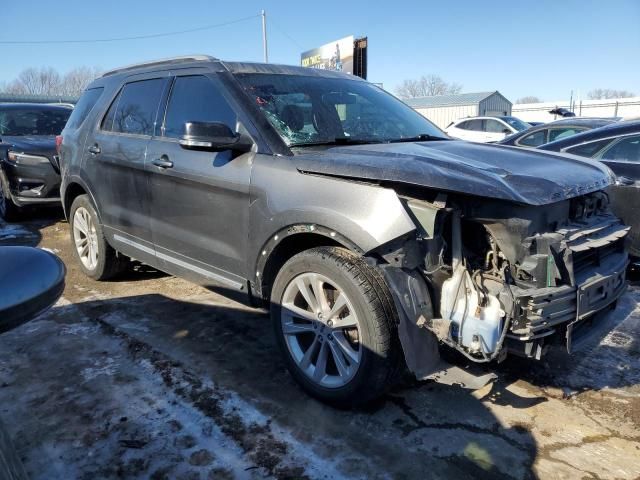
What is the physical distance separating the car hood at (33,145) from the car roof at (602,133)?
6639 mm

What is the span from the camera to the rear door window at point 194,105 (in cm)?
331

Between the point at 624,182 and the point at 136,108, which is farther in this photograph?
the point at 624,182

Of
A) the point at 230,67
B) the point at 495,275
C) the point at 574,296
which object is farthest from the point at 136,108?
the point at 574,296

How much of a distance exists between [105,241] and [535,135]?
680cm

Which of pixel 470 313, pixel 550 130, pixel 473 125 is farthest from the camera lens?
pixel 473 125

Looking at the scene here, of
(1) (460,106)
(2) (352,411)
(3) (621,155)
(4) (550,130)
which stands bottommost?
(2) (352,411)

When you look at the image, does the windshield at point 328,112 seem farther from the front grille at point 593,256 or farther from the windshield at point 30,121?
the windshield at point 30,121

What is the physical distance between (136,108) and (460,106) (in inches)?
1429

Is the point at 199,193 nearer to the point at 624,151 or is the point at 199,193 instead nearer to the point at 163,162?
the point at 163,162

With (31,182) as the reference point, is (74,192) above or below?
above

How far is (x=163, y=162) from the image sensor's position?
359 cm

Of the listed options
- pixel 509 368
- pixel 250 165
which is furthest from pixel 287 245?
pixel 509 368

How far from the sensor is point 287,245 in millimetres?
3004

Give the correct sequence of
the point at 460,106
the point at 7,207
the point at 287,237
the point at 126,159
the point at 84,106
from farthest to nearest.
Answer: the point at 460,106
the point at 7,207
the point at 84,106
the point at 126,159
the point at 287,237
